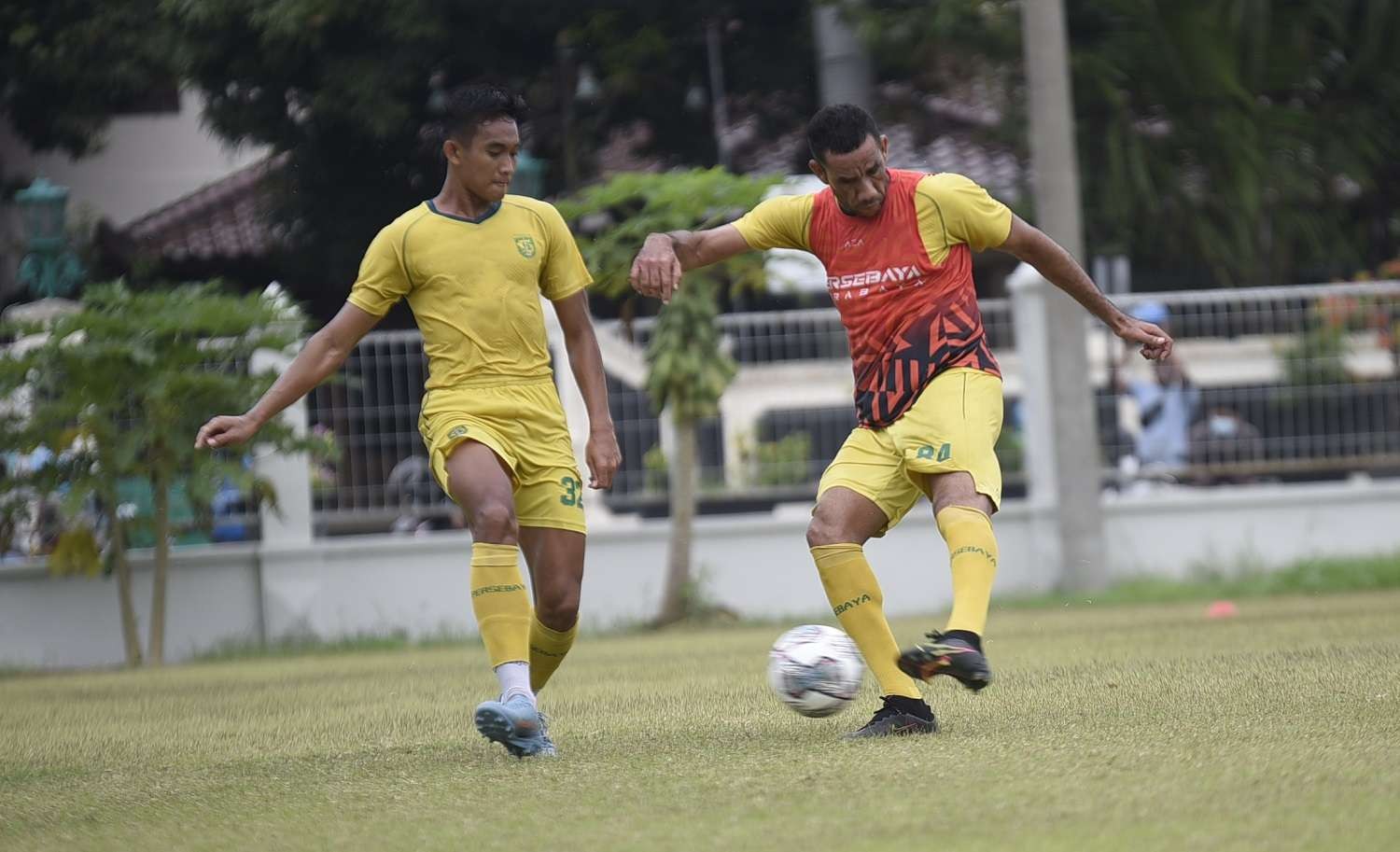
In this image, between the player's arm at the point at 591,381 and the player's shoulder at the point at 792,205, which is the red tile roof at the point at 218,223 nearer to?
the player's arm at the point at 591,381

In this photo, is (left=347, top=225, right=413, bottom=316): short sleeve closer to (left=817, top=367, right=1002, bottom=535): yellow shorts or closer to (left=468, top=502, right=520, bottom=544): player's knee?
(left=468, top=502, right=520, bottom=544): player's knee

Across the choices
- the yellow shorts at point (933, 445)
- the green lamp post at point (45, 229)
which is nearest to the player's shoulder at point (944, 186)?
the yellow shorts at point (933, 445)

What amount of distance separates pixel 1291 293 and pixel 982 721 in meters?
10.3

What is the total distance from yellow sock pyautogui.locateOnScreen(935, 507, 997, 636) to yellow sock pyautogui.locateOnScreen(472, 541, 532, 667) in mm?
1334

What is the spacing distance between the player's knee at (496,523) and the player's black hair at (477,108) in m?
1.18

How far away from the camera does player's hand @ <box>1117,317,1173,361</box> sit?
645 centimetres

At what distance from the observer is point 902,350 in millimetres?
6355

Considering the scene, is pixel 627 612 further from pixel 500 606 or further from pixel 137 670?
pixel 500 606

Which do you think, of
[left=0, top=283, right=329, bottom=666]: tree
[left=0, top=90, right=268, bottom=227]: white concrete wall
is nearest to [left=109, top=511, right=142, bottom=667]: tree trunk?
[left=0, top=283, right=329, bottom=666]: tree

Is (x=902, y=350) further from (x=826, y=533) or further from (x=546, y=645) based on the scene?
(x=546, y=645)

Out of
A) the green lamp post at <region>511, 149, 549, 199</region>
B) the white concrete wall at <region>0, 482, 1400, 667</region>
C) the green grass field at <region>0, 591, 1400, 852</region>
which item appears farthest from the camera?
the green lamp post at <region>511, 149, 549, 199</region>

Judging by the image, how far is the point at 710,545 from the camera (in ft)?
50.0

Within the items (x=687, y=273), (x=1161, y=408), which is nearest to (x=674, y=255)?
(x=687, y=273)

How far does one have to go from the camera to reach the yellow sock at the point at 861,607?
624cm
